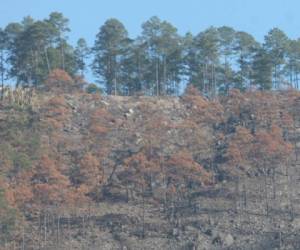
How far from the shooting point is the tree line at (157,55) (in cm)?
8900

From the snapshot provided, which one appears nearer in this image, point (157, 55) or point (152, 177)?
point (152, 177)

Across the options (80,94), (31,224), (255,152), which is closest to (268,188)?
(255,152)

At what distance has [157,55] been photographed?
90.4 metres

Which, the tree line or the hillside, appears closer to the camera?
the hillside

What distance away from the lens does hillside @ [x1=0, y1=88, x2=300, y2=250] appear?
64.9 m

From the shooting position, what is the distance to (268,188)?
70250 millimetres

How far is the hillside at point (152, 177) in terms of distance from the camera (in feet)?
213

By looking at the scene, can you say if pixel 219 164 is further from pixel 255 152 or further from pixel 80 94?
pixel 80 94

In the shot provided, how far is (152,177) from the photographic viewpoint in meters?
70.1

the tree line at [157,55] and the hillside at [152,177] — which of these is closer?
the hillside at [152,177]

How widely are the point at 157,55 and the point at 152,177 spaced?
21.9 m

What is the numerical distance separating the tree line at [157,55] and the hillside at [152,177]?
8509 mm

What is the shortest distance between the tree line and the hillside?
8.51m

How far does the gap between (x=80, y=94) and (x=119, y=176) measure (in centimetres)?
1581
